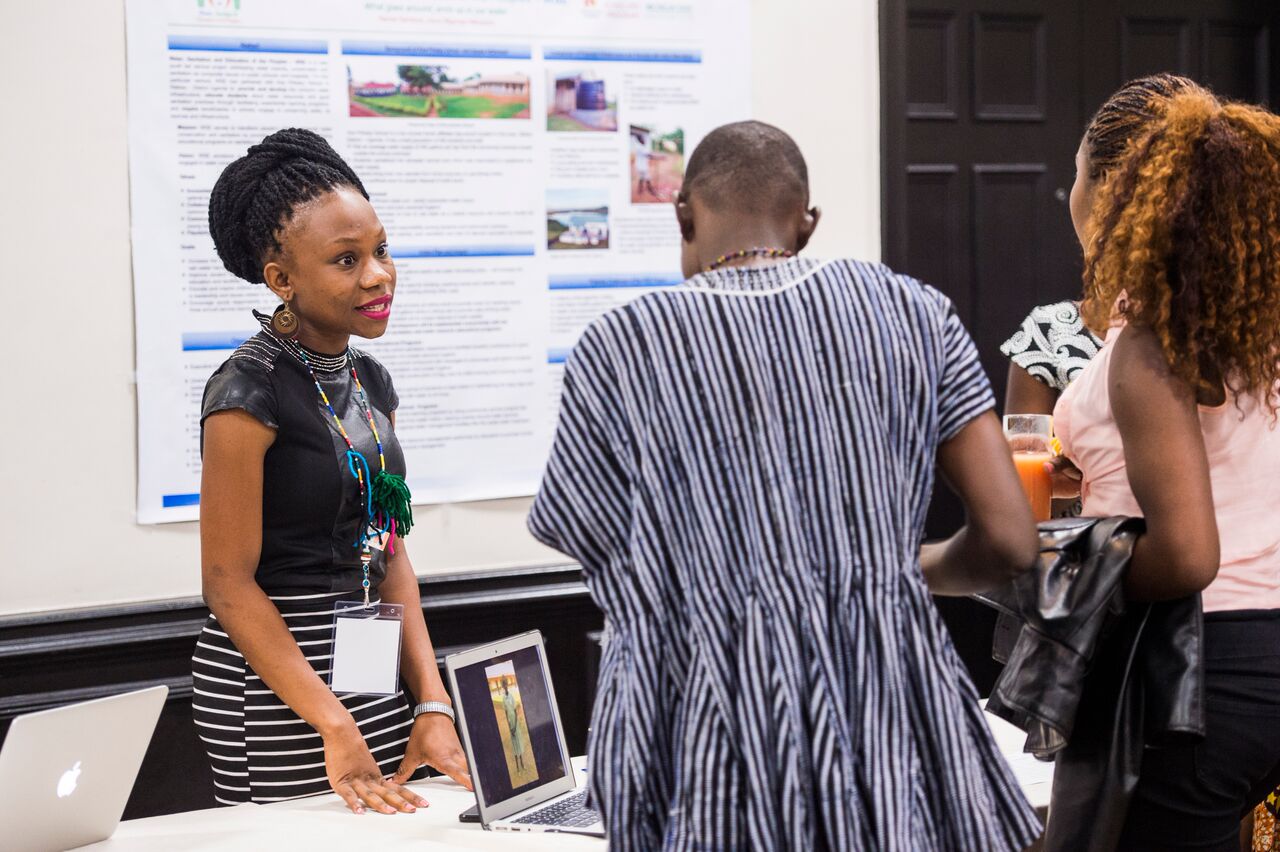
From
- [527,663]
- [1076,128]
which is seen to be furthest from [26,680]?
[1076,128]

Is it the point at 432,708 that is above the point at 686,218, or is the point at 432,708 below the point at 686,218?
below

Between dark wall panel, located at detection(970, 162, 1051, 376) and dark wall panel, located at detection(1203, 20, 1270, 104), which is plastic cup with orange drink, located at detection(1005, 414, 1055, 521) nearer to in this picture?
dark wall panel, located at detection(970, 162, 1051, 376)

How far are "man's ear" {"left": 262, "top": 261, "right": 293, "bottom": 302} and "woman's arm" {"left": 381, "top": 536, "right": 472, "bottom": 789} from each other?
1.44ft

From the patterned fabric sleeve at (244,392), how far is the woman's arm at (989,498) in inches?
40.6

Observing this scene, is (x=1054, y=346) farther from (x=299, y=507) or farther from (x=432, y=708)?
(x=299, y=507)

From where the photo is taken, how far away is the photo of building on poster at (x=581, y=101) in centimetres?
314

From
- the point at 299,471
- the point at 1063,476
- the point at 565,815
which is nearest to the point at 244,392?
the point at 299,471

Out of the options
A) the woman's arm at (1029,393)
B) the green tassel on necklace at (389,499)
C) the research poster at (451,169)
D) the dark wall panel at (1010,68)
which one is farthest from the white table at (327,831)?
the dark wall panel at (1010,68)

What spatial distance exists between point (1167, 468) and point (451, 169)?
81.5 inches

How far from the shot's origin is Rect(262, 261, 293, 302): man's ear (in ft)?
6.41

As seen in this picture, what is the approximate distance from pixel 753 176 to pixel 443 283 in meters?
1.94

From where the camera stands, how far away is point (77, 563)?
108 inches

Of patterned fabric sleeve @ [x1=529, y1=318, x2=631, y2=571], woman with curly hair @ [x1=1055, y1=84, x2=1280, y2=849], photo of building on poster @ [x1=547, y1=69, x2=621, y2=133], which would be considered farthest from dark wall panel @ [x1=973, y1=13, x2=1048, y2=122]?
patterned fabric sleeve @ [x1=529, y1=318, x2=631, y2=571]

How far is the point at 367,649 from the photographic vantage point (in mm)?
1832
